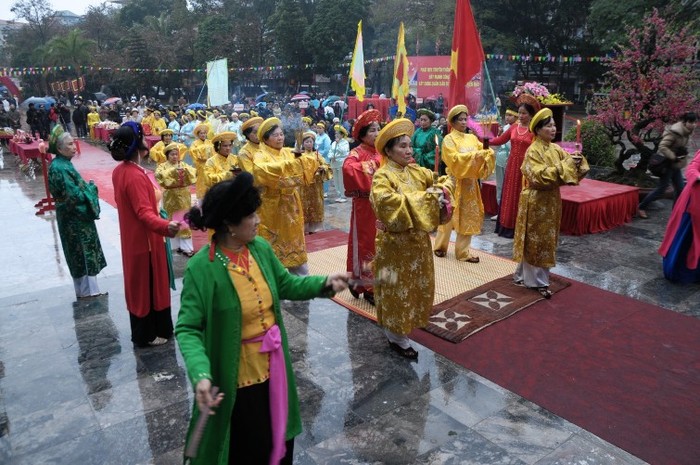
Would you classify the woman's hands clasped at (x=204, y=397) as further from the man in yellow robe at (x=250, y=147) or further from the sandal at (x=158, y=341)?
the man in yellow robe at (x=250, y=147)

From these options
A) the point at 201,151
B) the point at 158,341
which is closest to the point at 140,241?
the point at 158,341

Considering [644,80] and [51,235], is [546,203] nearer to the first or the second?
[644,80]

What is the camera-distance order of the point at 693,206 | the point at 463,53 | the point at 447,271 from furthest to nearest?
the point at 463,53 < the point at 447,271 < the point at 693,206

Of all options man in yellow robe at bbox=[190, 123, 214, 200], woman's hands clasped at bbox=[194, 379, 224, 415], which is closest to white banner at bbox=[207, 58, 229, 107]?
man in yellow robe at bbox=[190, 123, 214, 200]

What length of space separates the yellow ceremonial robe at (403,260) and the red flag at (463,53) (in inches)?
126

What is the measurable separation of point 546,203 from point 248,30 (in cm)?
3377

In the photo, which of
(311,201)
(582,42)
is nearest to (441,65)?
(582,42)

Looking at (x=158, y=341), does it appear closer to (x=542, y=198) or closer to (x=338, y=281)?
(x=338, y=281)

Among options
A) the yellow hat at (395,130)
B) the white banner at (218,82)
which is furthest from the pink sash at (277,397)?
the white banner at (218,82)

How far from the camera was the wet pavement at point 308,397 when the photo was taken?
10.3ft

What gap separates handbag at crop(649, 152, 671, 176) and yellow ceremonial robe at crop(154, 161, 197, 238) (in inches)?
264

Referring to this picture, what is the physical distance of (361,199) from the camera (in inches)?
204

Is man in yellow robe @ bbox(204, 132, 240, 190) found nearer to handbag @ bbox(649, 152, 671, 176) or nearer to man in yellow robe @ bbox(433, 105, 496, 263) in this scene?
man in yellow robe @ bbox(433, 105, 496, 263)

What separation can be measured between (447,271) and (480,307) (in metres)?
1.15
